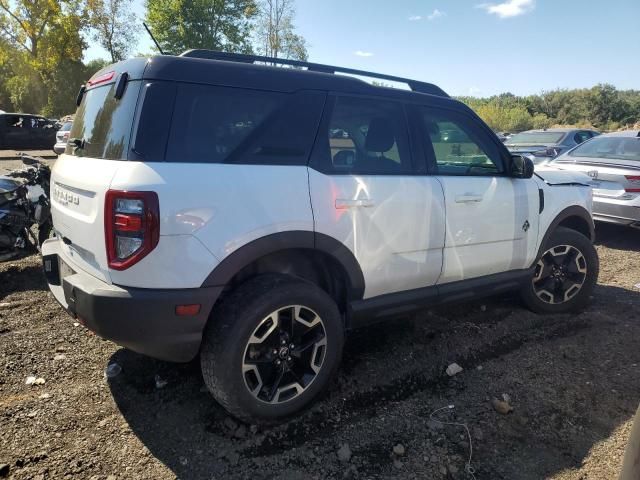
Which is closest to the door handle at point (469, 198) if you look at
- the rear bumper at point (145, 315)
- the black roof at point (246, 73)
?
the black roof at point (246, 73)

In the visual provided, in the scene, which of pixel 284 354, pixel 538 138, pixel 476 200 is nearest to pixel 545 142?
pixel 538 138

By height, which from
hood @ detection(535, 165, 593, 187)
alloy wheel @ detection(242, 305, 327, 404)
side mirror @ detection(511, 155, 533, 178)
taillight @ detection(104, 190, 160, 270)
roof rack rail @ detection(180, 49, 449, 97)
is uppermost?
roof rack rail @ detection(180, 49, 449, 97)

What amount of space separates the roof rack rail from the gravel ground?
1976 millimetres

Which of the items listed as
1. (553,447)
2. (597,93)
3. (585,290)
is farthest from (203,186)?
(597,93)

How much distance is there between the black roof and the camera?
2314 millimetres

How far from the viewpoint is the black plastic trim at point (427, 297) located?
2.96 meters

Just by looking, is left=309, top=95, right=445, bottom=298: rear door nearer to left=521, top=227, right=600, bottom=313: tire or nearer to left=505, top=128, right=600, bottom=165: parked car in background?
left=521, top=227, right=600, bottom=313: tire

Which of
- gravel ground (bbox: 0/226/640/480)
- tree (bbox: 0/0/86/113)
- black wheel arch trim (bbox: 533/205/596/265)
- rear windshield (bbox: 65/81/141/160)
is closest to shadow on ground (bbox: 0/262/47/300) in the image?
gravel ground (bbox: 0/226/640/480)

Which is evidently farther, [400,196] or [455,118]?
[455,118]

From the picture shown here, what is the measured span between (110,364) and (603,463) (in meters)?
3.11

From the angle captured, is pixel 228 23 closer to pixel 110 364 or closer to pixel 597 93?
pixel 110 364

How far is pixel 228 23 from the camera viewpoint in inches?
1116

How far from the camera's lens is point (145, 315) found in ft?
7.27

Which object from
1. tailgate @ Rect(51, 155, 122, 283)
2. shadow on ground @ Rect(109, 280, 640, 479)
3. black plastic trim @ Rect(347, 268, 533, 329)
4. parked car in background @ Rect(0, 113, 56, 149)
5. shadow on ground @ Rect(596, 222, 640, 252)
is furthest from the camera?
parked car in background @ Rect(0, 113, 56, 149)
